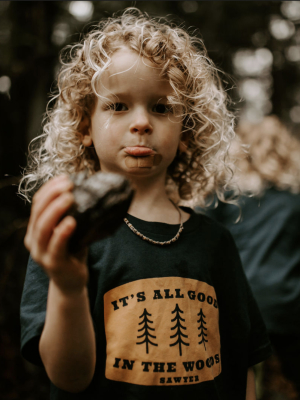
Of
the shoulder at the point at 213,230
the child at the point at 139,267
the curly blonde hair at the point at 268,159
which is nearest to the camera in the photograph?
the child at the point at 139,267

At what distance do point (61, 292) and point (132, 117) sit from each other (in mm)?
648

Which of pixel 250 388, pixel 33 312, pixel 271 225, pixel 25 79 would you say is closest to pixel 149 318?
pixel 33 312

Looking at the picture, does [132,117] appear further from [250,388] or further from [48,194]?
[250,388]

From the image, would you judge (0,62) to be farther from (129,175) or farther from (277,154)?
(277,154)

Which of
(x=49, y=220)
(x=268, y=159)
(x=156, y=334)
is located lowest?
(x=268, y=159)

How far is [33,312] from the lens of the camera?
1.06m

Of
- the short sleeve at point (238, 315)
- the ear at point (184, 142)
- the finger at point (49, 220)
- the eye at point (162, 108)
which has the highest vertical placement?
the eye at point (162, 108)

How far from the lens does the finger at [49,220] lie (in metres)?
0.74

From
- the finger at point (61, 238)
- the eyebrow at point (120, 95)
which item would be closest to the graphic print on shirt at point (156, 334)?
the finger at point (61, 238)

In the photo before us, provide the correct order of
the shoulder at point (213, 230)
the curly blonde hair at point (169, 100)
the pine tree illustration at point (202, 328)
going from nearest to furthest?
1. the pine tree illustration at point (202, 328)
2. the curly blonde hair at point (169, 100)
3. the shoulder at point (213, 230)

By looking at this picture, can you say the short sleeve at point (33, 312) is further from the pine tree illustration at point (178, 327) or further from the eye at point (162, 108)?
the eye at point (162, 108)

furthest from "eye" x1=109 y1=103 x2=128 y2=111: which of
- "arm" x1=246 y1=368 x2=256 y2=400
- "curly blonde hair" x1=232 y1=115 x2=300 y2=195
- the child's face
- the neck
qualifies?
"curly blonde hair" x1=232 y1=115 x2=300 y2=195

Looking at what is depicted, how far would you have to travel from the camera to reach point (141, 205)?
1.30 metres

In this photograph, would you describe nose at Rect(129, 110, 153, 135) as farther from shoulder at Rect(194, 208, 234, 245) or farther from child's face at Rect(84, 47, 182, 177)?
shoulder at Rect(194, 208, 234, 245)
